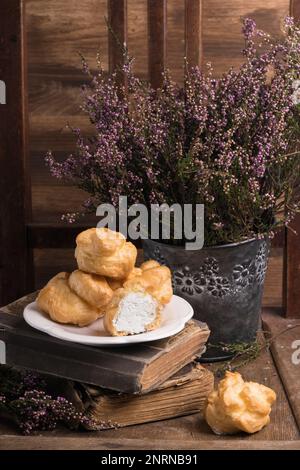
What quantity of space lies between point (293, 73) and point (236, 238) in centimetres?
34

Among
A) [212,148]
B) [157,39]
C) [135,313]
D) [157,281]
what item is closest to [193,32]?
[157,39]

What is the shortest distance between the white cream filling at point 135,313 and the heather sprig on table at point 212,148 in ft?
0.82

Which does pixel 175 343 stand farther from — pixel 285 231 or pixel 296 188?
pixel 285 231

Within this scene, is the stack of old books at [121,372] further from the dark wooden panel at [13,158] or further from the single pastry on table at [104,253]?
the dark wooden panel at [13,158]

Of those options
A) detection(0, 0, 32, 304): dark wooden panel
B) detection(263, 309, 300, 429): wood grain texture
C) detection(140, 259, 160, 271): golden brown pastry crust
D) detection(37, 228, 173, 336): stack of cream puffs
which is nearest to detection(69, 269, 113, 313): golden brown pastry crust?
detection(37, 228, 173, 336): stack of cream puffs

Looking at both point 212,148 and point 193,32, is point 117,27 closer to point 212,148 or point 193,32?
point 193,32

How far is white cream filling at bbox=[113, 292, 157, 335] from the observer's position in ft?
4.34

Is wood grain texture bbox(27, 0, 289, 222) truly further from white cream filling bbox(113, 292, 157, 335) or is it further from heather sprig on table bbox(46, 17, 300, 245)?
white cream filling bbox(113, 292, 157, 335)

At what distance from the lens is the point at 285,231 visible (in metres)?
1.92

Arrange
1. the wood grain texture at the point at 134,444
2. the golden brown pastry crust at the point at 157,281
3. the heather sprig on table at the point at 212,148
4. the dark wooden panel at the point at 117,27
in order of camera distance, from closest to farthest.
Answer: the wood grain texture at the point at 134,444 < the golden brown pastry crust at the point at 157,281 < the heather sprig on table at the point at 212,148 < the dark wooden panel at the point at 117,27

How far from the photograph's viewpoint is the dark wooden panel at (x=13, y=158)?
1.87 metres

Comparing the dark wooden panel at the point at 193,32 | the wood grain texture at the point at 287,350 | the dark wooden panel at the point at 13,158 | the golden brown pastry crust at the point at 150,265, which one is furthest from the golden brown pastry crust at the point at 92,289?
the dark wooden panel at the point at 193,32

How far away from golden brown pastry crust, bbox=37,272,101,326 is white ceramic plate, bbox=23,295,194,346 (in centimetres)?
1

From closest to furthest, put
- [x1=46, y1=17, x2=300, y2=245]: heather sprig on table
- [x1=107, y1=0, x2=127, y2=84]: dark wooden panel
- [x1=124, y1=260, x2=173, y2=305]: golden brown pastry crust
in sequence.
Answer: [x1=124, y1=260, x2=173, y2=305]: golden brown pastry crust < [x1=46, y1=17, x2=300, y2=245]: heather sprig on table < [x1=107, y1=0, x2=127, y2=84]: dark wooden panel
